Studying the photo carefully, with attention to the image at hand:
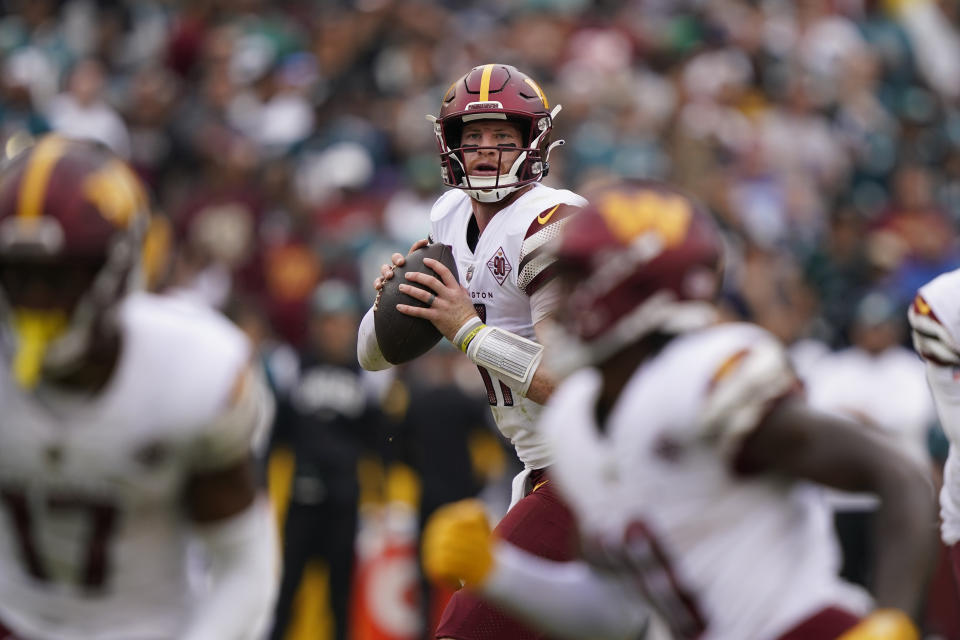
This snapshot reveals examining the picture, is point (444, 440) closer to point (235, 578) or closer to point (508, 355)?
point (508, 355)

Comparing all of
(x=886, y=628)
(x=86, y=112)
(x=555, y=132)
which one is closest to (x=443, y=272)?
(x=886, y=628)

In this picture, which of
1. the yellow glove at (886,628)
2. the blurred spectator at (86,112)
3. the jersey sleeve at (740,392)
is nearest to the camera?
the yellow glove at (886,628)

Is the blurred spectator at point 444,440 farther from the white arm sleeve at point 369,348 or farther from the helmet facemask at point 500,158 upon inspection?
the helmet facemask at point 500,158

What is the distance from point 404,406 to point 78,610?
21.7 feet

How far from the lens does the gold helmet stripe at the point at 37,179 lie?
119 inches

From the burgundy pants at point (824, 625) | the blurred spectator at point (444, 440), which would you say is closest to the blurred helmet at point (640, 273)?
the burgundy pants at point (824, 625)

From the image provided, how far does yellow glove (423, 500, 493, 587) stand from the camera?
3209 mm

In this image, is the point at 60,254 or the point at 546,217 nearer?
the point at 60,254

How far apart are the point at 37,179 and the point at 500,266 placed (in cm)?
206

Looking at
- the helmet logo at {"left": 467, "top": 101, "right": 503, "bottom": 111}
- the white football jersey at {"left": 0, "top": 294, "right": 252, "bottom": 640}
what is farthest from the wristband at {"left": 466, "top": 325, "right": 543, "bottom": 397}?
the white football jersey at {"left": 0, "top": 294, "right": 252, "bottom": 640}

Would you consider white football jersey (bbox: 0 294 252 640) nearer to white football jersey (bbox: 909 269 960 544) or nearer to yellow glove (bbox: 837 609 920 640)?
yellow glove (bbox: 837 609 920 640)

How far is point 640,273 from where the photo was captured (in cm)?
314

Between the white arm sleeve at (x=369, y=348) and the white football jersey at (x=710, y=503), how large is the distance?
1946 mm

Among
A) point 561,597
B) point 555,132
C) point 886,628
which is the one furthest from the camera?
point 555,132
